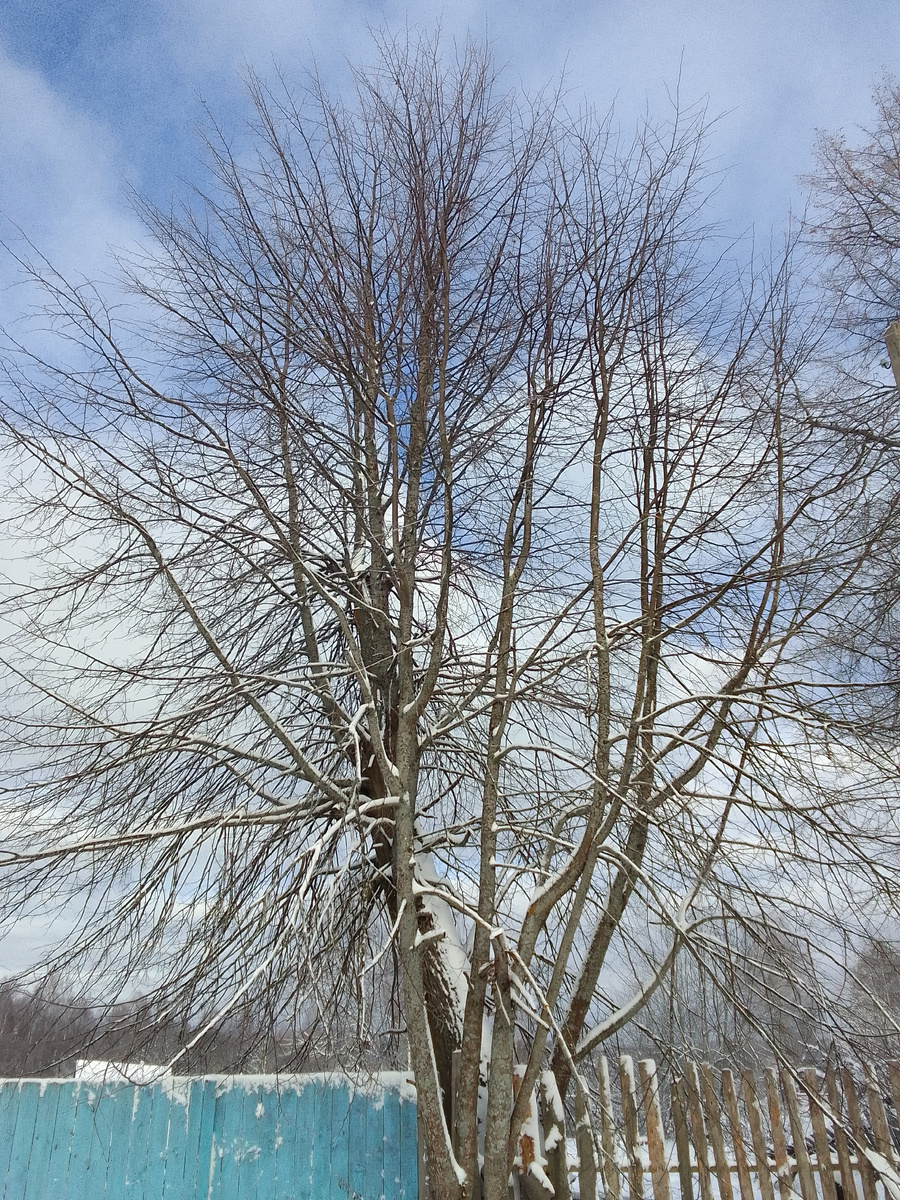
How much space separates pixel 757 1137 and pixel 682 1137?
36cm

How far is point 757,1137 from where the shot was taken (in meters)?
4.41

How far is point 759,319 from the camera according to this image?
472 centimetres

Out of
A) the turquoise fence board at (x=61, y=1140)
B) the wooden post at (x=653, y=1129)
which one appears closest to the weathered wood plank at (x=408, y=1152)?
the wooden post at (x=653, y=1129)

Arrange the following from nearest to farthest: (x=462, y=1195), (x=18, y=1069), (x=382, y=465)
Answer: (x=462, y=1195)
(x=18, y=1069)
(x=382, y=465)

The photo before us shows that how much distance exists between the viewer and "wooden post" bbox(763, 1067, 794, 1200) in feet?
14.2

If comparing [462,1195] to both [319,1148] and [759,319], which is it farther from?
[759,319]

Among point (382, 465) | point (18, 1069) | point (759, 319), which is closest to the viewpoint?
point (759, 319)

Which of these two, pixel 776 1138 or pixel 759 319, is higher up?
pixel 759 319

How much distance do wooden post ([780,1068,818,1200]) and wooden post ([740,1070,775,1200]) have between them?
0.49ft


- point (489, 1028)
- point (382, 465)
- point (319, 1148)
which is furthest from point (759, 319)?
point (319, 1148)

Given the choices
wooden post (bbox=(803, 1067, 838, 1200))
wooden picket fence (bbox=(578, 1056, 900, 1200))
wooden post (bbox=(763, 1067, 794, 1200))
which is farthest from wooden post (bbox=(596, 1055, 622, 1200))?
wooden post (bbox=(803, 1067, 838, 1200))

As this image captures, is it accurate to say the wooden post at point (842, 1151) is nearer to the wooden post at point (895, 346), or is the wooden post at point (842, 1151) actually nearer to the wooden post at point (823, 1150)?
the wooden post at point (823, 1150)

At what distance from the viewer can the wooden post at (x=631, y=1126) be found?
170 inches

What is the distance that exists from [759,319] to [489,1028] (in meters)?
3.98
